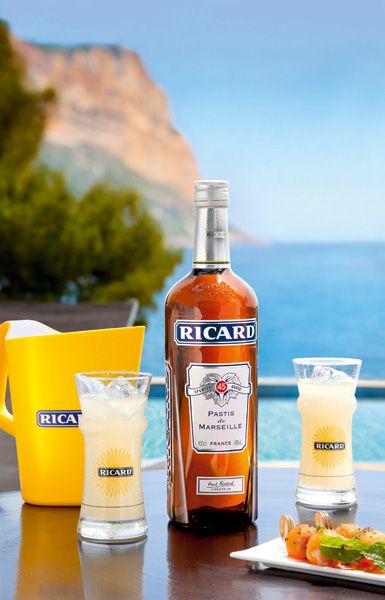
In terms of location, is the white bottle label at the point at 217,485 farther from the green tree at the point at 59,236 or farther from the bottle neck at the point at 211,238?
the green tree at the point at 59,236

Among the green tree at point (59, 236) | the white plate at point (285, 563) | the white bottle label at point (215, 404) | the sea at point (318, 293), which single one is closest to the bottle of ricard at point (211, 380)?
the white bottle label at point (215, 404)

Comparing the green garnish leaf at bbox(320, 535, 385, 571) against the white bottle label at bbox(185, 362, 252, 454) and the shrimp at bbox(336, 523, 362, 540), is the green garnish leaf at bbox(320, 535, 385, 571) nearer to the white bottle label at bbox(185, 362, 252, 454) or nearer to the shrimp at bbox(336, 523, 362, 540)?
the shrimp at bbox(336, 523, 362, 540)

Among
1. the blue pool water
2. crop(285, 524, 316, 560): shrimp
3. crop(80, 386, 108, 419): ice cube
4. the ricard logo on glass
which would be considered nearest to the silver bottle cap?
the ricard logo on glass

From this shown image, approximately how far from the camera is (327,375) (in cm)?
122

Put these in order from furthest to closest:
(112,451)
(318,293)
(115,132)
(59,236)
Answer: (318,293) → (115,132) → (59,236) → (112,451)

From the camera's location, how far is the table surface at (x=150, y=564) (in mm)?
903

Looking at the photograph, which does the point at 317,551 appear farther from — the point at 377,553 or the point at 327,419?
the point at 327,419

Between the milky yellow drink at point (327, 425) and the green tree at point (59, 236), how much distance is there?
1024 centimetres

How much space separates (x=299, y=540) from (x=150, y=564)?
0.46 feet

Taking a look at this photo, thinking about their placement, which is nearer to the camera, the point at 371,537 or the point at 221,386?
the point at 371,537

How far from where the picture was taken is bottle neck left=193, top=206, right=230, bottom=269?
1107 mm

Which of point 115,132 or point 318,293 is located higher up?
point 115,132

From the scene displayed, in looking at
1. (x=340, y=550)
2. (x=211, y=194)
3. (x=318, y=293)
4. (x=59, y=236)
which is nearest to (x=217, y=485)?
(x=340, y=550)

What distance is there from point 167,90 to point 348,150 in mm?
2984
